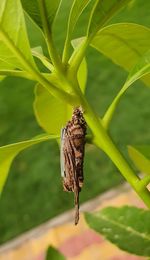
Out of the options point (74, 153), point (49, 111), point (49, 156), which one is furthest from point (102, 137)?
point (49, 156)

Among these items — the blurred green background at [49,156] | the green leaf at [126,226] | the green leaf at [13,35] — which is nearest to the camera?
the green leaf at [13,35]

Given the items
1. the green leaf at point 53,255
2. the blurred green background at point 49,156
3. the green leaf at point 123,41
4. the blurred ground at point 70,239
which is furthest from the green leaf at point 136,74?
the blurred green background at point 49,156

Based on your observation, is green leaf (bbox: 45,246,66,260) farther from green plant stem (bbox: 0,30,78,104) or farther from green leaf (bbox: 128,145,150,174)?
green plant stem (bbox: 0,30,78,104)

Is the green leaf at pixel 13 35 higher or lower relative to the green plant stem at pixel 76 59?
higher

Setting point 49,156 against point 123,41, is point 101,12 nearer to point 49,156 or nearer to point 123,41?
point 123,41

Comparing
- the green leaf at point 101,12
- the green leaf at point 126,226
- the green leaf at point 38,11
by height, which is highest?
the green leaf at point 38,11

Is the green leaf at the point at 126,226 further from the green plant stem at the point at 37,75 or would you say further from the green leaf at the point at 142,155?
the green plant stem at the point at 37,75

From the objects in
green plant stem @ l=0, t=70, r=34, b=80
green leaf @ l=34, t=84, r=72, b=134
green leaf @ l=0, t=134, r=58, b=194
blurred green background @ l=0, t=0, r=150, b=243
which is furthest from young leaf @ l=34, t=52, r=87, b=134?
blurred green background @ l=0, t=0, r=150, b=243

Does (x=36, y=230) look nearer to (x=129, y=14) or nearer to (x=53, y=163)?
(x=53, y=163)
